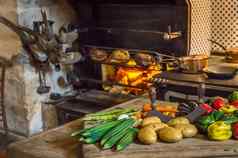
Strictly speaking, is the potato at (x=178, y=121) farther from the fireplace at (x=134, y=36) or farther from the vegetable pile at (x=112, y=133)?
the fireplace at (x=134, y=36)

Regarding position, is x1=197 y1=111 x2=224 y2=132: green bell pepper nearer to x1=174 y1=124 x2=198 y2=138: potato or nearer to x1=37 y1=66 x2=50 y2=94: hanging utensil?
x1=174 y1=124 x2=198 y2=138: potato

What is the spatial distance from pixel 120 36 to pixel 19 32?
30.0 inches

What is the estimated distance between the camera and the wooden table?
5.39 ft

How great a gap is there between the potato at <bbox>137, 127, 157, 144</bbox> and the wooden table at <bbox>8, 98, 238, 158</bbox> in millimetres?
20

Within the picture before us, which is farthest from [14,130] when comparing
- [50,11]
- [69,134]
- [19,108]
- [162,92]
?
[69,134]

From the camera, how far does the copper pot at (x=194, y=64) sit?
109 inches

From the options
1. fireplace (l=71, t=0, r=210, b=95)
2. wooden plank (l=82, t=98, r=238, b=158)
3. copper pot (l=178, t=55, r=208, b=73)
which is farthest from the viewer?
fireplace (l=71, t=0, r=210, b=95)

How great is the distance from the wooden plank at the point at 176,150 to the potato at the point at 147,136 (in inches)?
0.8

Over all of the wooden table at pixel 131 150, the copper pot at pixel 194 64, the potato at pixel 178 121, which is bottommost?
the wooden table at pixel 131 150

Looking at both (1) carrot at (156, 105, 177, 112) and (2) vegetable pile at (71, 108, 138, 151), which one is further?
(1) carrot at (156, 105, 177, 112)

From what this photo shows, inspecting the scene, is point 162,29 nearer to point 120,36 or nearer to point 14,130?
point 120,36

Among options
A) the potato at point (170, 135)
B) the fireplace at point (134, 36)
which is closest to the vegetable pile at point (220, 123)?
the potato at point (170, 135)

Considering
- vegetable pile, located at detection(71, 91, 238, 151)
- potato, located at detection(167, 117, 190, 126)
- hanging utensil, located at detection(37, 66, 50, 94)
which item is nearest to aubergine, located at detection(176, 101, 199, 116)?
vegetable pile, located at detection(71, 91, 238, 151)

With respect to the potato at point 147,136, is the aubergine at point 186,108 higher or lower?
higher
